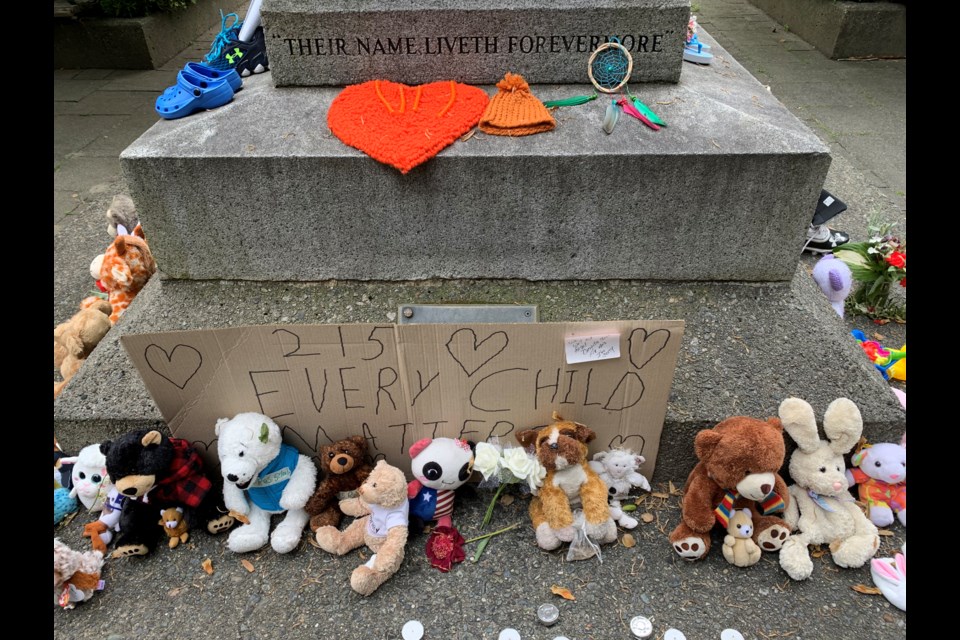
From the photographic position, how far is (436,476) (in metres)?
2.09

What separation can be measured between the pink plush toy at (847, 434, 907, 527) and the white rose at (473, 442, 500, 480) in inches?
52.5

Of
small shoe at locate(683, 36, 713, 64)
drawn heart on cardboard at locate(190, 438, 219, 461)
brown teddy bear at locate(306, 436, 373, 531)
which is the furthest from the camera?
small shoe at locate(683, 36, 713, 64)

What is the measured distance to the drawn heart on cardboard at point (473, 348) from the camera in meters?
2.03

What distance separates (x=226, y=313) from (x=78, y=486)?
87cm

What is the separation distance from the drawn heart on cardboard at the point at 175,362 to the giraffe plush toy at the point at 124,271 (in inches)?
40.3

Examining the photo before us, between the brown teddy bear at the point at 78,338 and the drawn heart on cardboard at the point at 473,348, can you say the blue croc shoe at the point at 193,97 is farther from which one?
the drawn heart on cardboard at the point at 473,348

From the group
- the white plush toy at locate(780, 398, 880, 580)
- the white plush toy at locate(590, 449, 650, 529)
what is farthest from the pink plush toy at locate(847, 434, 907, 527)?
the white plush toy at locate(590, 449, 650, 529)

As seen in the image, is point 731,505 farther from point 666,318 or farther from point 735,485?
point 666,318

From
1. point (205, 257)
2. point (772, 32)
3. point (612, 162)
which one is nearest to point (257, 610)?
point (205, 257)

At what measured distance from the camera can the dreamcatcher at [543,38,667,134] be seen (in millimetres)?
2627

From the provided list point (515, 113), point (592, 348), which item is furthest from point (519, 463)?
point (515, 113)

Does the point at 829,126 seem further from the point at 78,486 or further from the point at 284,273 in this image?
the point at 78,486

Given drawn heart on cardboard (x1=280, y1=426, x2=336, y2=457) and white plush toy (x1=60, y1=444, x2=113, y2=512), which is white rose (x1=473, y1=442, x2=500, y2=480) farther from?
white plush toy (x1=60, y1=444, x2=113, y2=512)

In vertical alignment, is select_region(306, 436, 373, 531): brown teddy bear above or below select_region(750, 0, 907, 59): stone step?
below
